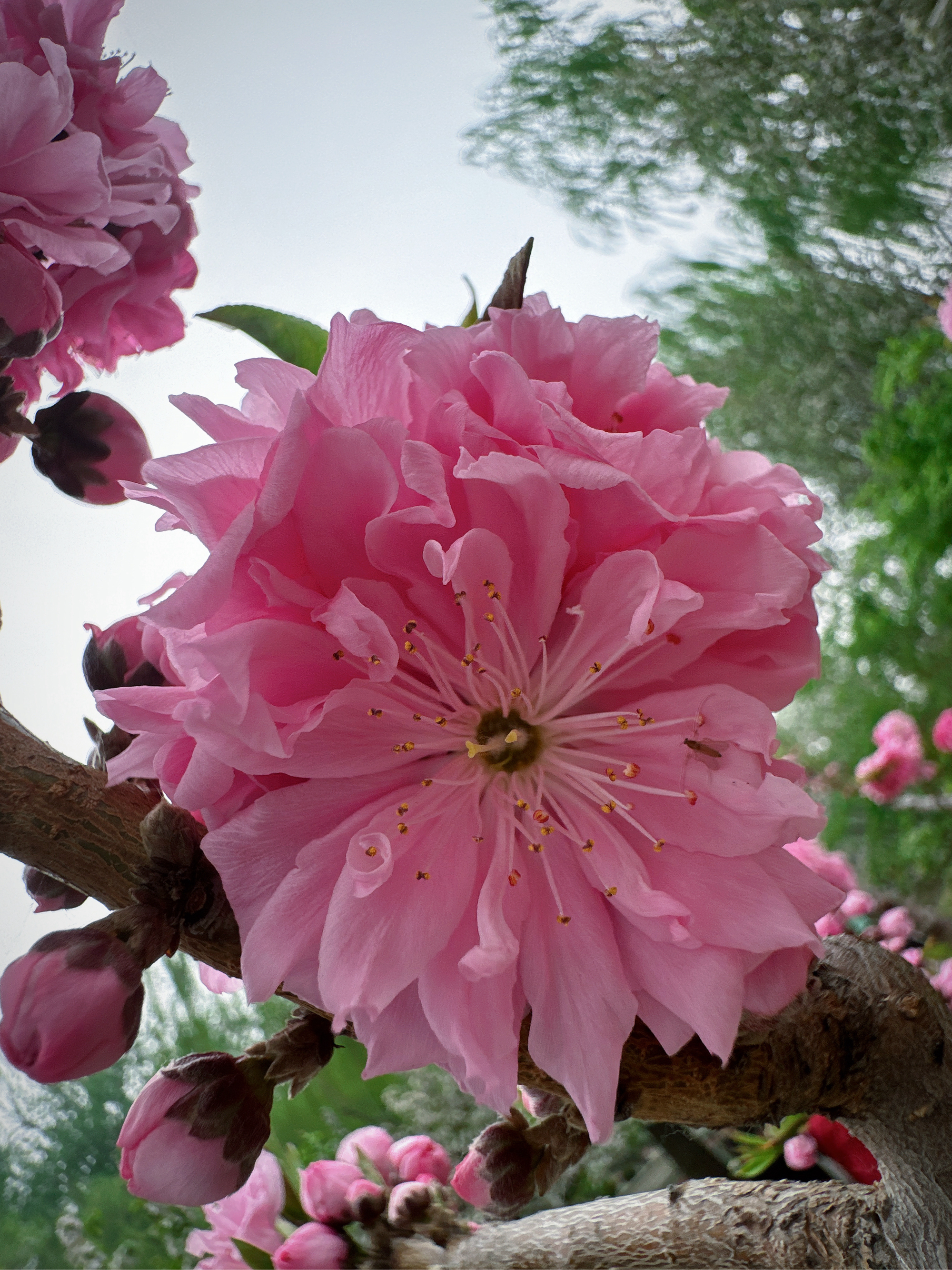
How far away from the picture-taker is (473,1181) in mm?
346

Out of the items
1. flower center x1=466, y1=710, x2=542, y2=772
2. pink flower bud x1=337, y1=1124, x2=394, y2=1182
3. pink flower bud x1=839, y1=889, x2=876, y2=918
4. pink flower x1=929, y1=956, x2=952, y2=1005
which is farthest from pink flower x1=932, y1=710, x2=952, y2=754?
flower center x1=466, y1=710, x2=542, y2=772

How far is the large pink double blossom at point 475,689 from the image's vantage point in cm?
21

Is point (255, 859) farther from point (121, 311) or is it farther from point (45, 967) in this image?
point (121, 311)

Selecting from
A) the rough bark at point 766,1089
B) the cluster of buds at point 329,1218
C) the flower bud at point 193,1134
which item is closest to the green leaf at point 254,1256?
the cluster of buds at point 329,1218

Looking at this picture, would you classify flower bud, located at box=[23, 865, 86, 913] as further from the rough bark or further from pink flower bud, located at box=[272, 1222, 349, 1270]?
pink flower bud, located at box=[272, 1222, 349, 1270]

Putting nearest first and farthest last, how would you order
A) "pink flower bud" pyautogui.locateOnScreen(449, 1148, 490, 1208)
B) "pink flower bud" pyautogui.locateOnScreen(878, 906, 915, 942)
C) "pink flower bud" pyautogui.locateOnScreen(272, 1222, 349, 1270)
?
1. "pink flower bud" pyautogui.locateOnScreen(449, 1148, 490, 1208)
2. "pink flower bud" pyautogui.locateOnScreen(272, 1222, 349, 1270)
3. "pink flower bud" pyautogui.locateOnScreen(878, 906, 915, 942)

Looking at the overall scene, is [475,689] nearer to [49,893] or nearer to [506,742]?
[506,742]

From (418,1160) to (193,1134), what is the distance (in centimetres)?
34

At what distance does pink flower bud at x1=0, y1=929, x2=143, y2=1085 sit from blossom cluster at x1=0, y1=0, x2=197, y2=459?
0.54ft

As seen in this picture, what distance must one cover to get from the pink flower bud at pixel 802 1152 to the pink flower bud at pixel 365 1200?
0.32 meters

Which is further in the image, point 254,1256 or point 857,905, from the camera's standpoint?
point 857,905

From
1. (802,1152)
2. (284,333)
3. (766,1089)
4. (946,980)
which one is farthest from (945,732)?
(284,333)

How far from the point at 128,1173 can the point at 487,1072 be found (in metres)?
0.11

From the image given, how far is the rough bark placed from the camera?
247 millimetres
